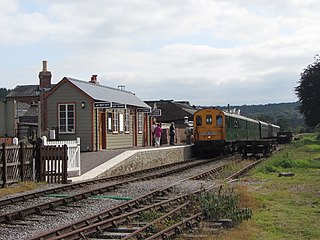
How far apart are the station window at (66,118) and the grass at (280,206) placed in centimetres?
1169

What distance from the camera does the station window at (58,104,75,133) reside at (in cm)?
2731

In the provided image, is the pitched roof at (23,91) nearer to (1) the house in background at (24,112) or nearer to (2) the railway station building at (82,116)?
(1) the house in background at (24,112)

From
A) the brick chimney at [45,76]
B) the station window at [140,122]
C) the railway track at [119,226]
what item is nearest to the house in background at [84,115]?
the station window at [140,122]

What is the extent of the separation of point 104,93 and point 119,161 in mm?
9516

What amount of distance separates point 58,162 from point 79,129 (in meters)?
10.6

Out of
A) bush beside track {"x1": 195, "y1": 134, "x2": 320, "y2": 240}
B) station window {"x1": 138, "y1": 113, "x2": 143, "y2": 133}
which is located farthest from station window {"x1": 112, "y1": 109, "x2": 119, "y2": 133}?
bush beside track {"x1": 195, "y1": 134, "x2": 320, "y2": 240}

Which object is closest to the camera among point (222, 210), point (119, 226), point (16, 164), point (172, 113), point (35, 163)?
point (119, 226)

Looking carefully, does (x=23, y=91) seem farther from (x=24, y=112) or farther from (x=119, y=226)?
(x=119, y=226)

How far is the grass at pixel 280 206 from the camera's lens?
834 centimetres

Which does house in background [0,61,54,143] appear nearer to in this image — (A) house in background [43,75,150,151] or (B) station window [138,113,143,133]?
(A) house in background [43,75,150,151]

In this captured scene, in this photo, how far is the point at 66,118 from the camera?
27.6 metres

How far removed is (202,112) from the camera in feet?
108

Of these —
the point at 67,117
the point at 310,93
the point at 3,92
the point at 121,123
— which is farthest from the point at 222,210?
the point at 3,92

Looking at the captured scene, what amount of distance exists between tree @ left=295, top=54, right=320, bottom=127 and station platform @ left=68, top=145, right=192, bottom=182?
30.1 metres
